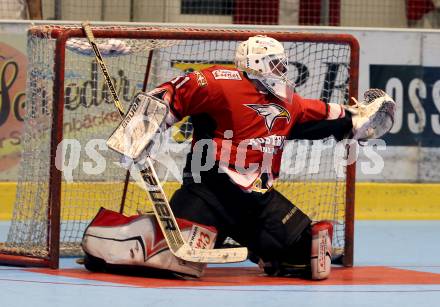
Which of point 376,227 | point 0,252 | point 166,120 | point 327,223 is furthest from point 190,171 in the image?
point 376,227

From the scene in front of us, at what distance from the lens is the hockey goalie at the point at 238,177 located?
5.78 metres

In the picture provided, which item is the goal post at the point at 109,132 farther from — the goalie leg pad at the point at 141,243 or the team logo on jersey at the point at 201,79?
the team logo on jersey at the point at 201,79

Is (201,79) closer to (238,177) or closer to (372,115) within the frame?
(238,177)

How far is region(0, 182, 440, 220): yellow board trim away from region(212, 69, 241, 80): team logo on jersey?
3290mm

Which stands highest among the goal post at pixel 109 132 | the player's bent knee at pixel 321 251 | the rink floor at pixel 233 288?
the goal post at pixel 109 132

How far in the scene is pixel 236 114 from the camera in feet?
19.2

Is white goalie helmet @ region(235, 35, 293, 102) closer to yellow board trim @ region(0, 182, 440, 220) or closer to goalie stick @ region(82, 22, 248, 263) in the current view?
goalie stick @ region(82, 22, 248, 263)

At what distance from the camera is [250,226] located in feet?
19.7

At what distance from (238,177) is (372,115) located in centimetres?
91

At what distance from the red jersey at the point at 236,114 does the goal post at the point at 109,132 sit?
22.5 inches

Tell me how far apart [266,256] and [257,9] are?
4.32 metres

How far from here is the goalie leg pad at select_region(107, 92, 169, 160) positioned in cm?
564

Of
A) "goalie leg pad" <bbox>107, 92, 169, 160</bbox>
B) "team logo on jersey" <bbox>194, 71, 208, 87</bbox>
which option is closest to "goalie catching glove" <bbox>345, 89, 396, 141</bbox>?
"team logo on jersey" <bbox>194, 71, 208, 87</bbox>

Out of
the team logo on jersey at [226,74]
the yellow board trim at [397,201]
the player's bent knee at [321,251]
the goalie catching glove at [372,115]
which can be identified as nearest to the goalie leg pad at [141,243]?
the player's bent knee at [321,251]
